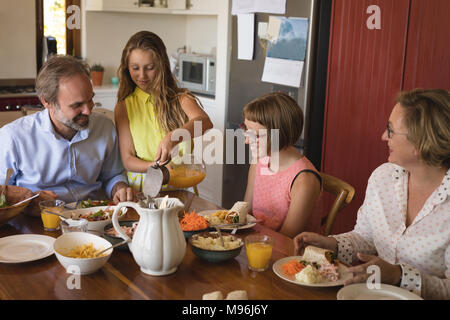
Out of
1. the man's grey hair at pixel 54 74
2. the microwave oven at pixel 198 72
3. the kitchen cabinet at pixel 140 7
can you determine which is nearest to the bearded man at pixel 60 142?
the man's grey hair at pixel 54 74

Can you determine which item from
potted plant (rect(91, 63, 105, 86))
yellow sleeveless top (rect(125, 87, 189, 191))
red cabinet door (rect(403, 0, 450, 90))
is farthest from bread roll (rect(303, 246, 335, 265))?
potted plant (rect(91, 63, 105, 86))

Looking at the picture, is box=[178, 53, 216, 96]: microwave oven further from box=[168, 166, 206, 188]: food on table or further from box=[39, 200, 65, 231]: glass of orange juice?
box=[39, 200, 65, 231]: glass of orange juice

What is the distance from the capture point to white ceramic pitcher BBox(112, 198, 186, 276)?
4.56 ft

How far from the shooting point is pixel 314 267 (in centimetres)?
142

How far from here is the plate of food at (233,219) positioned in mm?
1793

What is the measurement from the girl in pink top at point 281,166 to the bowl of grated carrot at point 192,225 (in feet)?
1.23

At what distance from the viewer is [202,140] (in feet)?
14.0

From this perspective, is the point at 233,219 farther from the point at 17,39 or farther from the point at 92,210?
the point at 17,39

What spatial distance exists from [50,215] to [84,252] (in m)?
0.33

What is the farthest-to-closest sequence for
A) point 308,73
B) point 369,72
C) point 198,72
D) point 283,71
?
point 198,72
point 283,71
point 308,73
point 369,72

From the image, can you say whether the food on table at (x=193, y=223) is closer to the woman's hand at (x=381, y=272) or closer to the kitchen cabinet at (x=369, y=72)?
the woman's hand at (x=381, y=272)

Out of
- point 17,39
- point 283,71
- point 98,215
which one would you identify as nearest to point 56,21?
point 17,39

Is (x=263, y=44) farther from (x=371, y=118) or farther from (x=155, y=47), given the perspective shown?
(x=155, y=47)
